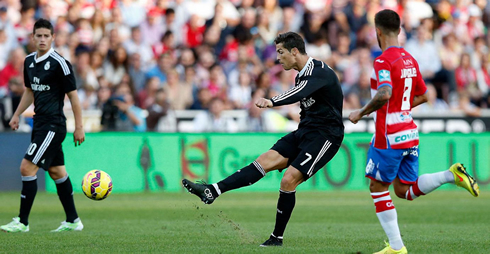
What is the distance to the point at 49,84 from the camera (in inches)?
368

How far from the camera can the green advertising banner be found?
627 inches

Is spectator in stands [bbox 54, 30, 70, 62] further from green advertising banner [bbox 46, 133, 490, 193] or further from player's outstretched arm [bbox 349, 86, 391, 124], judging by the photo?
player's outstretched arm [bbox 349, 86, 391, 124]

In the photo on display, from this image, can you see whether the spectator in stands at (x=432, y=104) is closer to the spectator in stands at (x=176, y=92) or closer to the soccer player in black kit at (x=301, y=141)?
the spectator in stands at (x=176, y=92)

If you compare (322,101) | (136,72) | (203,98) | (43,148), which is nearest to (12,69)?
(136,72)

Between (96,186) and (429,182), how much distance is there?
4023 millimetres

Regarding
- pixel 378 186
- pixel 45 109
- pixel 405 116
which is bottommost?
pixel 378 186

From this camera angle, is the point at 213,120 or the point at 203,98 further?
the point at 203,98

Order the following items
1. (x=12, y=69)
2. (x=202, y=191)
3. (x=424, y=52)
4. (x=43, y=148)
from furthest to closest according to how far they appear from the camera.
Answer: (x=424, y=52)
(x=12, y=69)
(x=43, y=148)
(x=202, y=191)

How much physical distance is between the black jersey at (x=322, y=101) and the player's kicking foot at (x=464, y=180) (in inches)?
55.8

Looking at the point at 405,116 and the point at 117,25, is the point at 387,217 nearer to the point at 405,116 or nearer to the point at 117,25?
the point at 405,116

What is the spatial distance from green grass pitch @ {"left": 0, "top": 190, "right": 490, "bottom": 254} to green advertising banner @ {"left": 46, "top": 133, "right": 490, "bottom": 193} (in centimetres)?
62

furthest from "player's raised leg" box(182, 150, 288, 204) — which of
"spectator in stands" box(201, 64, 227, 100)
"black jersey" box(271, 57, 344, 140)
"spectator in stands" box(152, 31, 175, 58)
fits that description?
"spectator in stands" box(152, 31, 175, 58)

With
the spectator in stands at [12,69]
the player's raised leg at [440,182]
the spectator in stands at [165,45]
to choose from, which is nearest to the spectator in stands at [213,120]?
the spectator in stands at [165,45]

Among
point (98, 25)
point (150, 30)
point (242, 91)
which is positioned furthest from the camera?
point (150, 30)
